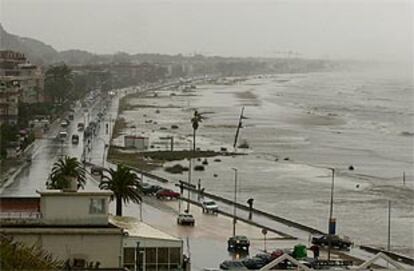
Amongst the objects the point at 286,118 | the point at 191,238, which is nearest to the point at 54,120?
the point at 286,118

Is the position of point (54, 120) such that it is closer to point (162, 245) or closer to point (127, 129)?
point (127, 129)

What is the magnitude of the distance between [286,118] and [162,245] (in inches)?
1344

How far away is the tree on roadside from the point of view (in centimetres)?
4672

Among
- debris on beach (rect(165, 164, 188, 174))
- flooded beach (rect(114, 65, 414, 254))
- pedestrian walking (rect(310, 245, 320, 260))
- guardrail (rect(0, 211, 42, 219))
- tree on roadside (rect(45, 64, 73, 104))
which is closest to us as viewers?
guardrail (rect(0, 211, 42, 219))

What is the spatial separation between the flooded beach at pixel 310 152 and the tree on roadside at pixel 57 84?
369cm

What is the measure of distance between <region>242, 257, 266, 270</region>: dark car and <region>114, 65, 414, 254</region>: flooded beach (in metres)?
3.03

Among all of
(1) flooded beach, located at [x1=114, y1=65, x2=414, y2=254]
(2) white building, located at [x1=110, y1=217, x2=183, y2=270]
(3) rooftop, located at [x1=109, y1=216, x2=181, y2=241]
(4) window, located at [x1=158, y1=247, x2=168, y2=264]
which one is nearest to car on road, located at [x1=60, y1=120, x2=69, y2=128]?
(1) flooded beach, located at [x1=114, y1=65, x2=414, y2=254]

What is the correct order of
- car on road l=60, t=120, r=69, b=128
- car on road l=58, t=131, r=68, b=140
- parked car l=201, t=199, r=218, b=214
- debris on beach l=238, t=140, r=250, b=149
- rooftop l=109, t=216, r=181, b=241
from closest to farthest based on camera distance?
1. rooftop l=109, t=216, r=181, b=241
2. parked car l=201, t=199, r=218, b=214
3. debris on beach l=238, t=140, r=250, b=149
4. car on road l=58, t=131, r=68, b=140
5. car on road l=60, t=120, r=69, b=128

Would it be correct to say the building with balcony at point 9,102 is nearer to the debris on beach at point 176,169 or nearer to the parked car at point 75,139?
the parked car at point 75,139

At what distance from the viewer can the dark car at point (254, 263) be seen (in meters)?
10.9

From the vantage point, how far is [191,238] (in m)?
13.6

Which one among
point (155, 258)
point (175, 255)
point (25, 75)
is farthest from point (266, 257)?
point (25, 75)

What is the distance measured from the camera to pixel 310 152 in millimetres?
28422

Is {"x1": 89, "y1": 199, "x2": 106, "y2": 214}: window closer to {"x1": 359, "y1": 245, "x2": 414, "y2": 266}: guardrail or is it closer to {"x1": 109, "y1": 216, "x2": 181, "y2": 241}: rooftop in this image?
{"x1": 109, "y1": 216, "x2": 181, "y2": 241}: rooftop
